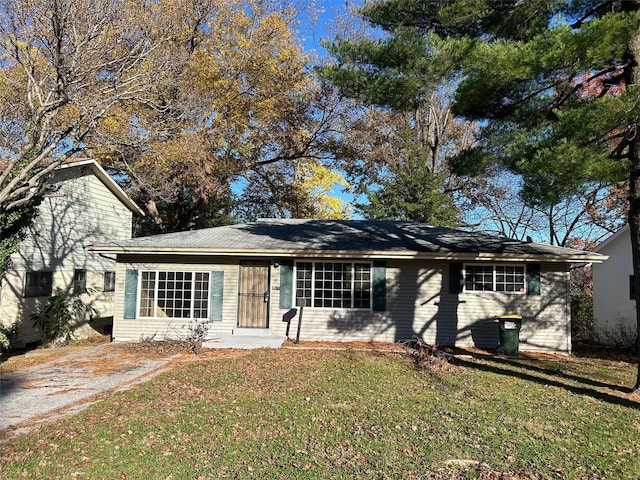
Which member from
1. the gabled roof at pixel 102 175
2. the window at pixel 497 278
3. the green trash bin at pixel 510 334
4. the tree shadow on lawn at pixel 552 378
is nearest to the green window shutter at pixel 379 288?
the window at pixel 497 278

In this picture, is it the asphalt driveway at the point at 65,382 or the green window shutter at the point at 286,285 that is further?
the green window shutter at the point at 286,285

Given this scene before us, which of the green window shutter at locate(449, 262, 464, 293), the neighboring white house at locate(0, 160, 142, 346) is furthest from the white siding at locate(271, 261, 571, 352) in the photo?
the neighboring white house at locate(0, 160, 142, 346)

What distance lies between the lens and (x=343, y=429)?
492cm

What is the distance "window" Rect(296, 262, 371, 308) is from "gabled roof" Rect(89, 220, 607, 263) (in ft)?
1.82

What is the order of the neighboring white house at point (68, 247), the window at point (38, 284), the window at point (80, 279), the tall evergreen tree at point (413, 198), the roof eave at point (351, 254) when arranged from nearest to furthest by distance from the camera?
the roof eave at point (351, 254) → the neighboring white house at point (68, 247) → the window at point (38, 284) → the window at point (80, 279) → the tall evergreen tree at point (413, 198)

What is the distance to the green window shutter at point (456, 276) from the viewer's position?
10.6 m

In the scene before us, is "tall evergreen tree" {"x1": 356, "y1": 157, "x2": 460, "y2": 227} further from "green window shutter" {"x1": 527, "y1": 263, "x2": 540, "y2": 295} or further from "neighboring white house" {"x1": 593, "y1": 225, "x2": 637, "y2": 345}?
"green window shutter" {"x1": 527, "y1": 263, "x2": 540, "y2": 295}

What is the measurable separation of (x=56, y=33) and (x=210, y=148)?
8.97 m

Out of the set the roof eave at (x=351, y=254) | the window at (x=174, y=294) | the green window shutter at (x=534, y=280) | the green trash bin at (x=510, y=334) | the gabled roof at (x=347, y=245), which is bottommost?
the green trash bin at (x=510, y=334)

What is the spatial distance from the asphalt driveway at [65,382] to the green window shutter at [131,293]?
1.22 m

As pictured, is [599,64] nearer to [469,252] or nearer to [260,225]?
[469,252]

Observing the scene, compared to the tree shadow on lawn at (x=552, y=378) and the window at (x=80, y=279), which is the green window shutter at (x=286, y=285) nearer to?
the tree shadow on lawn at (x=552, y=378)

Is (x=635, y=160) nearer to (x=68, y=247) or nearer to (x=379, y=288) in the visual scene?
(x=379, y=288)

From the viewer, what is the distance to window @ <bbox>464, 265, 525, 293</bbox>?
10.7 metres
